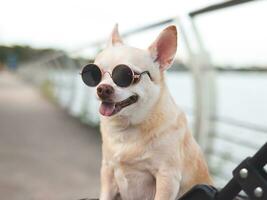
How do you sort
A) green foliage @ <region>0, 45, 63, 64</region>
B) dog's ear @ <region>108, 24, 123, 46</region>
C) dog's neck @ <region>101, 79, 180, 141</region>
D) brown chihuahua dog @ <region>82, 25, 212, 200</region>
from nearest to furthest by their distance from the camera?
brown chihuahua dog @ <region>82, 25, 212, 200</region>, dog's neck @ <region>101, 79, 180, 141</region>, dog's ear @ <region>108, 24, 123, 46</region>, green foliage @ <region>0, 45, 63, 64</region>

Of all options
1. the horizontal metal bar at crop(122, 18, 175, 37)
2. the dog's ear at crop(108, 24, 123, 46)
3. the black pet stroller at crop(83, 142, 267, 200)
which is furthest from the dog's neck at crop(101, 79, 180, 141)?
the horizontal metal bar at crop(122, 18, 175, 37)

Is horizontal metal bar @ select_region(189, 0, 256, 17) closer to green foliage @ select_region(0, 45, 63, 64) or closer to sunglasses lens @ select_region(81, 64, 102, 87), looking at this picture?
sunglasses lens @ select_region(81, 64, 102, 87)

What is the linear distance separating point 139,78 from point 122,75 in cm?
8

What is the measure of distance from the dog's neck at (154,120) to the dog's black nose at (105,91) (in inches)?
9.3

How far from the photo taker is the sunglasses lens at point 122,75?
6.98ft

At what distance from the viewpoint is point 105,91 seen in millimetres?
2104

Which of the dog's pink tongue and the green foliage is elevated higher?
the dog's pink tongue

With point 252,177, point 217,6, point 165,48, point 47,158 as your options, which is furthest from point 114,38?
point 47,158

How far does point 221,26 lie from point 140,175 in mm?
2266

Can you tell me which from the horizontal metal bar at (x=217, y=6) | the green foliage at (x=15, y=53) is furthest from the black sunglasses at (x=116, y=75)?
the green foliage at (x=15, y=53)

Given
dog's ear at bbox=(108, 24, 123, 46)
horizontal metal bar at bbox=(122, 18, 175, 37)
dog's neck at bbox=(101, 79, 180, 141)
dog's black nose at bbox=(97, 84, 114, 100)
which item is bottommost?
dog's neck at bbox=(101, 79, 180, 141)

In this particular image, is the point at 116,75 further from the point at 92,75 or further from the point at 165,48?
the point at 165,48

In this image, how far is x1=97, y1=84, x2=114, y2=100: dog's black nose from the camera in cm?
209

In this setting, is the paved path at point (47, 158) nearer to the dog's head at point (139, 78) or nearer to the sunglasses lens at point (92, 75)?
the dog's head at point (139, 78)
